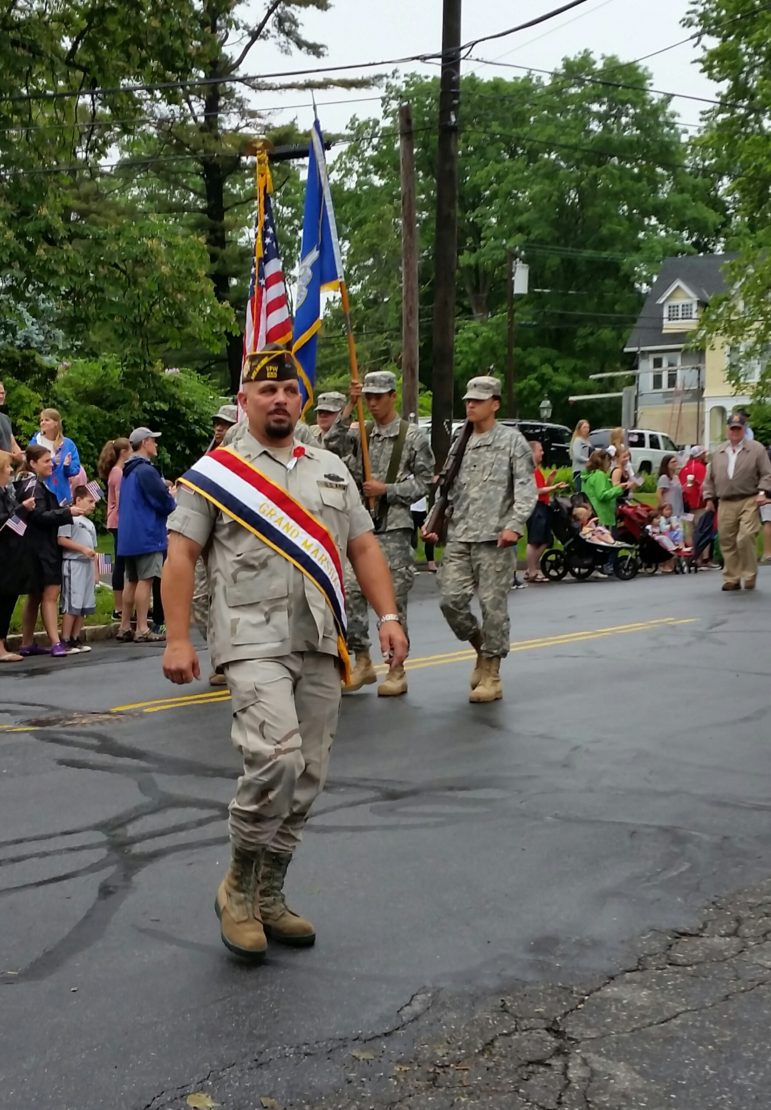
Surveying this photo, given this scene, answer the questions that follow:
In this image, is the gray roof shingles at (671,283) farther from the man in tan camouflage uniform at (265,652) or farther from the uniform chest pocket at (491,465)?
the man in tan camouflage uniform at (265,652)

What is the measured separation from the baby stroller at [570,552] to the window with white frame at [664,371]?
5152cm

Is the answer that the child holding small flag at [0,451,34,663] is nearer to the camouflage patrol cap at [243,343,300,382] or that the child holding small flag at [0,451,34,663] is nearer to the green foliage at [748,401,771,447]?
the camouflage patrol cap at [243,343,300,382]

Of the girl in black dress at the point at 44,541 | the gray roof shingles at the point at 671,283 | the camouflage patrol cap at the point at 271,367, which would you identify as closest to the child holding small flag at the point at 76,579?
the girl in black dress at the point at 44,541

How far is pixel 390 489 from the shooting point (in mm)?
9258

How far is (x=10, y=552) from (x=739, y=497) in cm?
875

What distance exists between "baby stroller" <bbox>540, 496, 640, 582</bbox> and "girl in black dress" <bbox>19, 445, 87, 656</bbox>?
8472mm

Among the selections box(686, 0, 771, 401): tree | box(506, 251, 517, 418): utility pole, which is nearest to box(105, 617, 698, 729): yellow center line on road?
box(686, 0, 771, 401): tree

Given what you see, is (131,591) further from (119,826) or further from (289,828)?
(289,828)

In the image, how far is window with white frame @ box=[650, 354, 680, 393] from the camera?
69562 millimetres

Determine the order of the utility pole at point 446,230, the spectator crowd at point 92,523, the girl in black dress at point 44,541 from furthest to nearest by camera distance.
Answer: the utility pole at point 446,230 → the girl in black dress at point 44,541 → the spectator crowd at point 92,523

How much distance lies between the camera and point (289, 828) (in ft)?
15.5

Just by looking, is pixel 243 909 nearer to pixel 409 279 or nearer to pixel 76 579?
pixel 76 579

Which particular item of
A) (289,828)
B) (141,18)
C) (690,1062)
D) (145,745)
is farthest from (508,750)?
(141,18)

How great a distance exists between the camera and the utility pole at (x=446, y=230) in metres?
21.6
